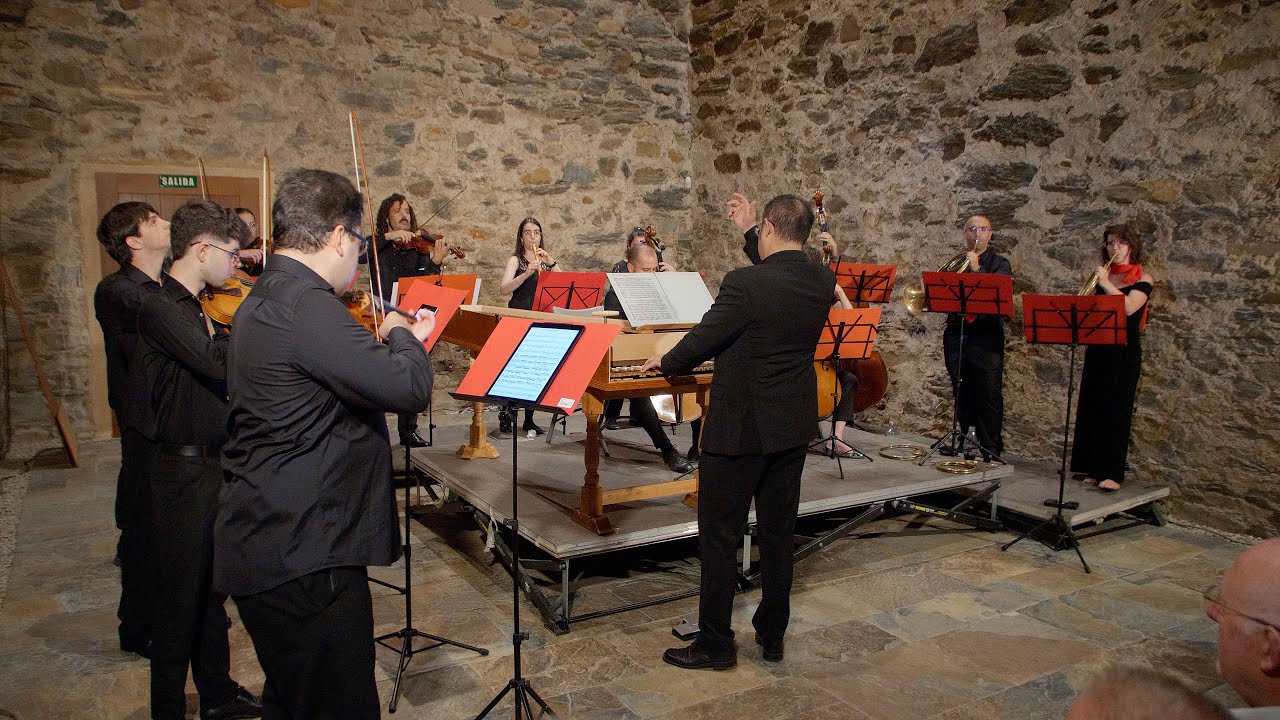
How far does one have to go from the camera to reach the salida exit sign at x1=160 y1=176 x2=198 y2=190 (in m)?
6.98

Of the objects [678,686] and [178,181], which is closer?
[678,686]

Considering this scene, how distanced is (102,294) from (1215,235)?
5828 millimetres

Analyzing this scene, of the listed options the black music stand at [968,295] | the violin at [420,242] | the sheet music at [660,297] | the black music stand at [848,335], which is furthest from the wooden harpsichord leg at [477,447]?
the black music stand at [968,295]

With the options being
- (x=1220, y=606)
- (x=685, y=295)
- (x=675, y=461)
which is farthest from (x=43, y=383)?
(x=1220, y=606)

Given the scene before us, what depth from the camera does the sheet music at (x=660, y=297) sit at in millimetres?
4145

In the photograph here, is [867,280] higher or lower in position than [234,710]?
higher

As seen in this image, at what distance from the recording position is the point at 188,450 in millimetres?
2773

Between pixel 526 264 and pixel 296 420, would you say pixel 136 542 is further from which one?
pixel 526 264

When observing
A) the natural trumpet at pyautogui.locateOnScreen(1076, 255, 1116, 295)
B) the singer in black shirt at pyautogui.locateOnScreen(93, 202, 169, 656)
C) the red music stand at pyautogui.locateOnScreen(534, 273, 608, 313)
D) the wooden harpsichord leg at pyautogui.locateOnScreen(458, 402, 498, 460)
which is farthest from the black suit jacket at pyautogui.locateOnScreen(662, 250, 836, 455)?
the natural trumpet at pyautogui.locateOnScreen(1076, 255, 1116, 295)

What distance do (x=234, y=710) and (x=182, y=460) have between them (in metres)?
0.90

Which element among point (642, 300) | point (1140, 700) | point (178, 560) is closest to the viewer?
point (1140, 700)

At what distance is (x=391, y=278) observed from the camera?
21.8ft

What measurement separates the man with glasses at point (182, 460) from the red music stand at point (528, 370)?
2.69 ft

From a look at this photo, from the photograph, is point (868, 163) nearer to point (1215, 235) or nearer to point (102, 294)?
point (1215, 235)
